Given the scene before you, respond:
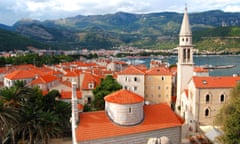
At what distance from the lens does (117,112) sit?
22.4m

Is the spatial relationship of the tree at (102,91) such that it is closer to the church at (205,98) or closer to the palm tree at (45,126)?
the church at (205,98)

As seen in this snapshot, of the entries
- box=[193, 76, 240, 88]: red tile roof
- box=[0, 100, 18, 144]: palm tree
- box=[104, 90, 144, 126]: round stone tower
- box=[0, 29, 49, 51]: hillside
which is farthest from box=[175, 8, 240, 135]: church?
box=[0, 29, 49, 51]: hillside

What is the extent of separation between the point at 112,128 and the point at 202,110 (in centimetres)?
1493

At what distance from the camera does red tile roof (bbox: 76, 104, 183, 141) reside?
21.1 m

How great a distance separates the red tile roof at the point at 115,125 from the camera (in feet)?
69.2

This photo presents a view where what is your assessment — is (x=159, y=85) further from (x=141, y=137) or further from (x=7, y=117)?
(x=7, y=117)

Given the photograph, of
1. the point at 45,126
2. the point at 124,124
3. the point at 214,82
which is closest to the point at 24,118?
the point at 45,126

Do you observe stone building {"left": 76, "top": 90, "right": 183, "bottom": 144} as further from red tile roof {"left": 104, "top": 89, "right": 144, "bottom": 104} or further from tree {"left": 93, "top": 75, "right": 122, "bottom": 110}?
tree {"left": 93, "top": 75, "right": 122, "bottom": 110}

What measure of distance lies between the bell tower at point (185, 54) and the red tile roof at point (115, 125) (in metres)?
14.6

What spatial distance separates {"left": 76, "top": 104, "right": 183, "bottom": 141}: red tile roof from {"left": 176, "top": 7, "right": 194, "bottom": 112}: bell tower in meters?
14.6

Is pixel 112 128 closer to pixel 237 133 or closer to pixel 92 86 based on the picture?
pixel 237 133

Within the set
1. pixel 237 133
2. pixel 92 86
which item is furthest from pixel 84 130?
pixel 92 86

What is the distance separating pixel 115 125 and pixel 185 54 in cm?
2040

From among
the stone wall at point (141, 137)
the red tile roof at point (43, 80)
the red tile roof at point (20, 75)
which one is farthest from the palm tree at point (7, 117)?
the red tile roof at point (20, 75)
